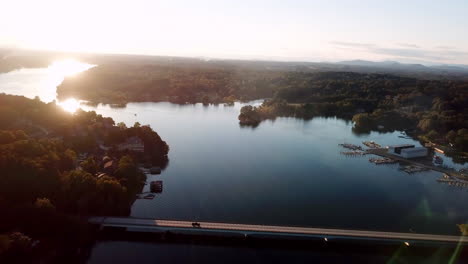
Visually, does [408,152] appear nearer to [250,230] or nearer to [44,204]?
[250,230]

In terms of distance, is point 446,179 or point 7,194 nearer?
point 7,194

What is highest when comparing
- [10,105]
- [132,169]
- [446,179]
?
[10,105]

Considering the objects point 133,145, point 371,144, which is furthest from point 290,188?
point 371,144

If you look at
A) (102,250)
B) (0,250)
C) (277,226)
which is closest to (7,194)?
(0,250)

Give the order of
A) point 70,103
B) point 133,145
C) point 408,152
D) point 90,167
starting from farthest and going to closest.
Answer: point 70,103 → point 408,152 → point 133,145 → point 90,167

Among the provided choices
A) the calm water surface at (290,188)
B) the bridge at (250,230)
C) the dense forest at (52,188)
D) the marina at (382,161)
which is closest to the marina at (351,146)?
the calm water surface at (290,188)

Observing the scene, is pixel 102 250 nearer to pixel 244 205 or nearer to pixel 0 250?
pixel 0 250
